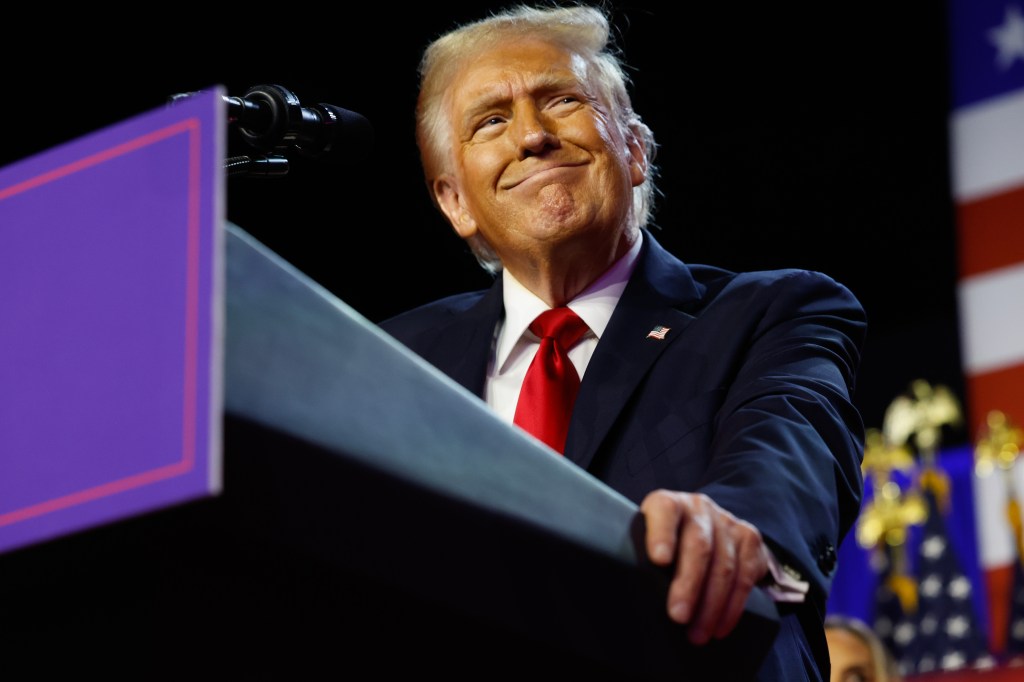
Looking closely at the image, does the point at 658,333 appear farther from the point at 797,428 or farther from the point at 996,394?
the point at 996,394

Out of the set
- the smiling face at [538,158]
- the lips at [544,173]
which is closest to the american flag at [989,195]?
the smiling face at [538,158]

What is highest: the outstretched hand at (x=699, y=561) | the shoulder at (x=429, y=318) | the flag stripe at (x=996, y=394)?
the shoulder at (x=429, y=318)

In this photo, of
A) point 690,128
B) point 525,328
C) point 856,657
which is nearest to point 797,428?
point 525,328

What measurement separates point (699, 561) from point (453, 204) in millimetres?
1386

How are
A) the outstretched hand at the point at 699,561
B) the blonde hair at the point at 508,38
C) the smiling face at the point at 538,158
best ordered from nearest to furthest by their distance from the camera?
the outstretched hand at the point at 699,561 → the smiling face at the point at 538,158 → the blonde hair at the point at 508,38

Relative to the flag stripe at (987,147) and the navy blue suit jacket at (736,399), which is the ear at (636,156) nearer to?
the navy blue suit jacket at (736,399)

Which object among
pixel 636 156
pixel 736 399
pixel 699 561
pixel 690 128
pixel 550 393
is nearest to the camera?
Answer: pixel 699 561

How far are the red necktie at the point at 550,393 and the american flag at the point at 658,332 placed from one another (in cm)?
10

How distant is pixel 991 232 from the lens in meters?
6.23

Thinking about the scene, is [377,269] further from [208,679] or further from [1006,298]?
[208,679]


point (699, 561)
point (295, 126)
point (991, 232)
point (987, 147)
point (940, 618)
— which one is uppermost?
point (987, 147)

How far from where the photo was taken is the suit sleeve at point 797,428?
967mm

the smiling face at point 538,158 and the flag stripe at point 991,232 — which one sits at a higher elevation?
the flag stripe at point 991,232

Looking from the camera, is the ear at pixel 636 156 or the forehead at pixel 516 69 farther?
the ear at pixel 636 156
